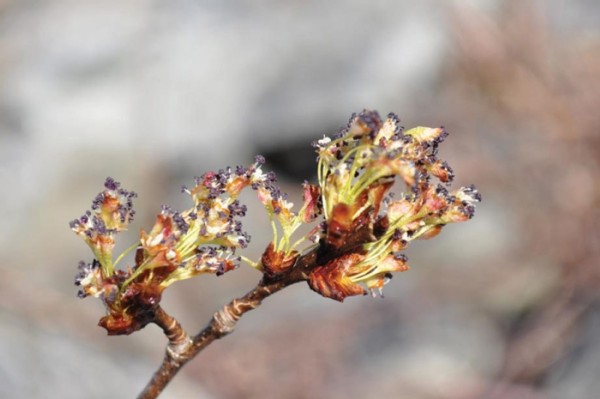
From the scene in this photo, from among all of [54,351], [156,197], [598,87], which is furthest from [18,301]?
[598,87]

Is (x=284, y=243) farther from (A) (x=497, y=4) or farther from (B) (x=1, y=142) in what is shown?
(A) (x=497, y=4)

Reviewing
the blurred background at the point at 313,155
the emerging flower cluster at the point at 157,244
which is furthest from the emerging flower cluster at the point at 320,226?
the blurred background at the point at 313,155

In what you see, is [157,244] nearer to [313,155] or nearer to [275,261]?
[275,261]

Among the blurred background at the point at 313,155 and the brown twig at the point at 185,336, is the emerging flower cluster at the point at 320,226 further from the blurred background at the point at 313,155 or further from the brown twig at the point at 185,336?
the blurred background at the point at 313,155

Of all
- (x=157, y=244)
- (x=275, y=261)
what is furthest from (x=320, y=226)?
(x=157, y=244)

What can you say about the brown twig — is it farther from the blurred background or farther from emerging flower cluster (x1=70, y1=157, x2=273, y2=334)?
the blurred background

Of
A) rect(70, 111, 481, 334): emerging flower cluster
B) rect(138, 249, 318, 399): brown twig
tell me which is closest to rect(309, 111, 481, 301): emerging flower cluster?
rect(70, 111, 481, 334): emerging flower cluster
